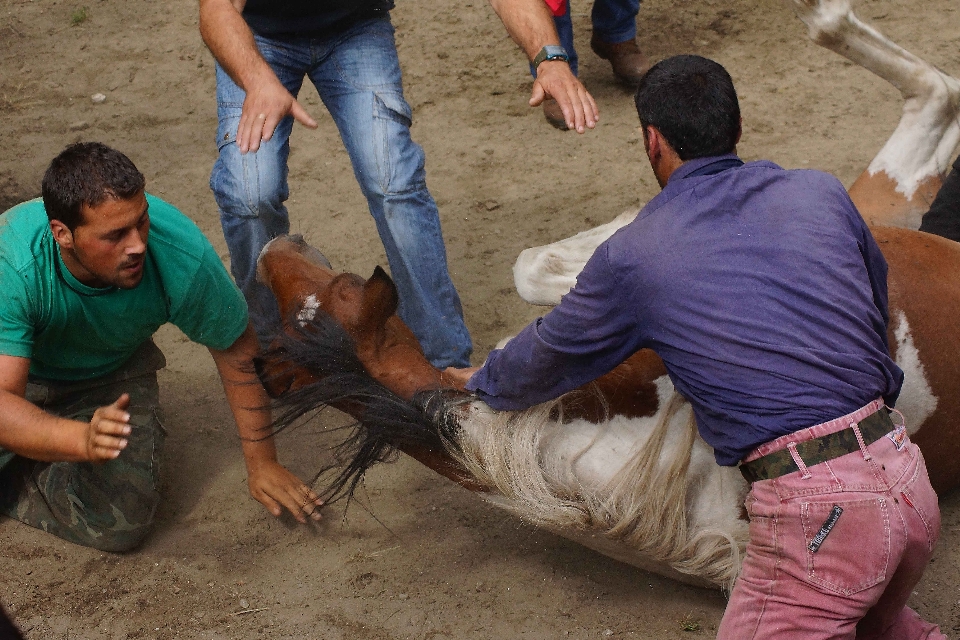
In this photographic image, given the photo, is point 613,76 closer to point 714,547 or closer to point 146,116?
point 146,116

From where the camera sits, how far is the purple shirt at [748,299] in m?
1.98

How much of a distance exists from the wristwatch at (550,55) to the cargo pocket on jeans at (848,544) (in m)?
1.65

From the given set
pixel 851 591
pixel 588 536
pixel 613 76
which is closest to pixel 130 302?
pixel 588 536

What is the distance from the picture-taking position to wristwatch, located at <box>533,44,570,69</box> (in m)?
3.05

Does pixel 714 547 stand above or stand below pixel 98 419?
below

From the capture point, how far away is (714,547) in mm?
2457

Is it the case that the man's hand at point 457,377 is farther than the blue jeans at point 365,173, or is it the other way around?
the blue jeans at point 365,173

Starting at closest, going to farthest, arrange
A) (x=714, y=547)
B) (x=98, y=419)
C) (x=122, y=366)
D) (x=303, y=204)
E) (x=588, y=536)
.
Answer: (x=98, y=419) → (x=714, y=547) → (x=588, y=536) → (x=122, y=366) → (x=303, y=204)

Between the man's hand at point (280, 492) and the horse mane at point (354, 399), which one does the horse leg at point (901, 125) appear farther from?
the man's hand at point (280, 492)

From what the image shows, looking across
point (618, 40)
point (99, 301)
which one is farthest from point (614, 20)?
point (99, 301)

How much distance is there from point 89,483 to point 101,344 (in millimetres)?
450

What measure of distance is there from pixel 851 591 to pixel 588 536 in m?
0.78

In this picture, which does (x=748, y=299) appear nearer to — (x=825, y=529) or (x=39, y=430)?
(x=825, y=529)

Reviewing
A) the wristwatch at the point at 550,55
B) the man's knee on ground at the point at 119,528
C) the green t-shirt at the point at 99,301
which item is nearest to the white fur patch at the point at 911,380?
the wristwatch at the point at 550,55
